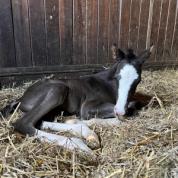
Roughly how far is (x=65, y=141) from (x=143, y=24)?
3300mm

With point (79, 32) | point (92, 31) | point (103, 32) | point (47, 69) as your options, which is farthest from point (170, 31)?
point (47, 69)

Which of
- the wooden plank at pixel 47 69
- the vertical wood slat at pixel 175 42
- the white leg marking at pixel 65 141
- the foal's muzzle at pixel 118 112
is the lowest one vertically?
the white leg marking at pixel 65 141

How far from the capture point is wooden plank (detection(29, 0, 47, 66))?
4.49 m

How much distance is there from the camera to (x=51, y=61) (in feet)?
15.8

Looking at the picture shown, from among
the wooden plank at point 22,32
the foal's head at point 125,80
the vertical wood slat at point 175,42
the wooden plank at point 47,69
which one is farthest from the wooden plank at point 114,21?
the foal's head at point 125,80

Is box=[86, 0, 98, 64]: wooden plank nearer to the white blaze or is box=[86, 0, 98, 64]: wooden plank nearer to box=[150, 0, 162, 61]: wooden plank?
box=[150, 0, 162, 61]: wooden plank

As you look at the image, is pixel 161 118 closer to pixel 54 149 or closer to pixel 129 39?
pixel 54 149

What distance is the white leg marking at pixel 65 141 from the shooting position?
2.53 m

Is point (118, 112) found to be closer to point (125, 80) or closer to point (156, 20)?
point (125, 80)

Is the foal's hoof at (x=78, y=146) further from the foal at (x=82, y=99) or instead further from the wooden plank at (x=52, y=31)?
the wooden plank at (x=52, y=31)

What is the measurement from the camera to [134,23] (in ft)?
17.0

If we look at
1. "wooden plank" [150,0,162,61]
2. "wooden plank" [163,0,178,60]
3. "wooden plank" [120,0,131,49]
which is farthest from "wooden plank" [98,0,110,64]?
"wooden plank" [163,0,178,60]

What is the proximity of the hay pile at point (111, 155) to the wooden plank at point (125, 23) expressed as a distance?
231 centimetres

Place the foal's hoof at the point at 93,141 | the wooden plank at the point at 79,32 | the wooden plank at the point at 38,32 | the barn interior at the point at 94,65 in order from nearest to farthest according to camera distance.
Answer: the barn interior at the point at 94,65, the foal's hoof at the point at 93,141, the wooden plank at the point at 38,32, the wooden plank at the point at 79,32
